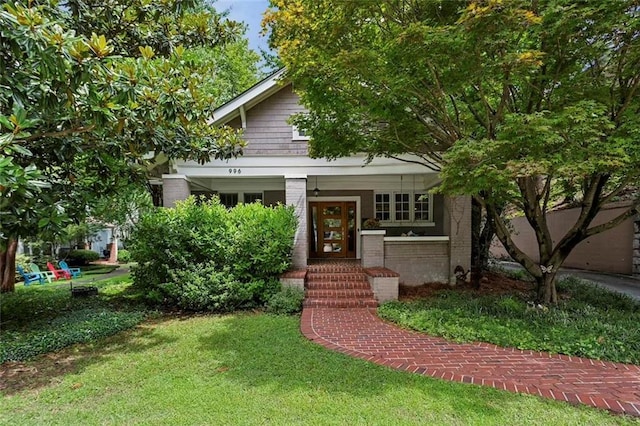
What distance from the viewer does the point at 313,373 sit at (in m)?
4.86

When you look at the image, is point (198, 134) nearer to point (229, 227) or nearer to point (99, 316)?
point (229, 227)

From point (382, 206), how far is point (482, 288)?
16.4 feet

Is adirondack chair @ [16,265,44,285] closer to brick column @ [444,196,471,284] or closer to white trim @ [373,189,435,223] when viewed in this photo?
white trim @ [373,189,435,223]

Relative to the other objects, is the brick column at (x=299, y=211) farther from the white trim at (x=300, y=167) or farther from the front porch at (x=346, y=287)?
the front porch at (x=346, y=287)

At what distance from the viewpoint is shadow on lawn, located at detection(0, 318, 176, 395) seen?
4875 mm

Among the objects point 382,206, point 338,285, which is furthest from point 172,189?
point 382,206

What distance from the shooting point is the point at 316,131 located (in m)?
8.73

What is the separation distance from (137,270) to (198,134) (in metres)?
4.09

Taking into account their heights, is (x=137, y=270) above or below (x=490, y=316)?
above

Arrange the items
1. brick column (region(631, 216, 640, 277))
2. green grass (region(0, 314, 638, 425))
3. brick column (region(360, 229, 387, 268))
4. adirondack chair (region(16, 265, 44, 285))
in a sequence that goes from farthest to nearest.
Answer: adirondack chair (region(16, 265, 44, 285)) < brick column (region(631, 216, 640, 277)) < brick column (region(360, 229, 387, 268)) < green grass (region(0, 314, 638, 425))

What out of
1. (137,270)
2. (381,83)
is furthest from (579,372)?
(137,270)

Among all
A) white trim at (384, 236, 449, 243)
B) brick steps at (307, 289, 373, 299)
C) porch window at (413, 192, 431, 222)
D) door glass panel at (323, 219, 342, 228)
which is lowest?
brick steps at (307, 289, 373, 299)

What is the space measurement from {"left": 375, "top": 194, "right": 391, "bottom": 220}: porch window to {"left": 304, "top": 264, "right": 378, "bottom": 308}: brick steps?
3742 millimetres

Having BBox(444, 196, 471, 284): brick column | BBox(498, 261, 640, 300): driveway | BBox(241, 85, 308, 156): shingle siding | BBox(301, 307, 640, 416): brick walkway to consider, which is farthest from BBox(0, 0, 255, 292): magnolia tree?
BBox(498, 261, 640, 300): driveway
